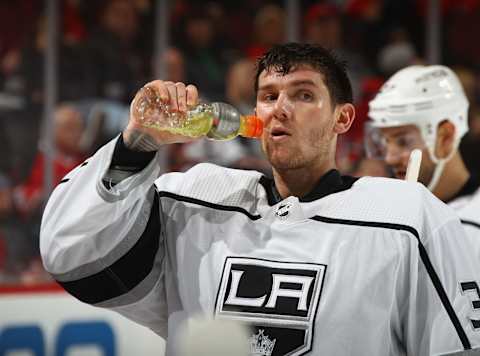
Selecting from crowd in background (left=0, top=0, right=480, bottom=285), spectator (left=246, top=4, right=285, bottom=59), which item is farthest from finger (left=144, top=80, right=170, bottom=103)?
spectator (left=246, top=4, right=285, bottom=59)

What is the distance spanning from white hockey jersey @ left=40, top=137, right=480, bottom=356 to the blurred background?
6.66 feet

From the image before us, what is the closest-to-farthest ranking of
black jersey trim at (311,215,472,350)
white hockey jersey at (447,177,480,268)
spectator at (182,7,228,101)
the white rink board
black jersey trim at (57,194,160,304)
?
1. black jersey trim at (311,215,472,350)
2. black jersey trim at (57,194,160,304)
3. white hockey jersey at (447,177,480,268)
4. the white rink board
5. spectator at (182,7,228,101)

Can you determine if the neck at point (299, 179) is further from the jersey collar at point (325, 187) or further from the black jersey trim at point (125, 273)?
the black jersey trim at point (125, 273)

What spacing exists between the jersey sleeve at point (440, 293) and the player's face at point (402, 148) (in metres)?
0.85

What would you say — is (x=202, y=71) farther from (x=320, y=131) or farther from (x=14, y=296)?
(x=320, y=131)

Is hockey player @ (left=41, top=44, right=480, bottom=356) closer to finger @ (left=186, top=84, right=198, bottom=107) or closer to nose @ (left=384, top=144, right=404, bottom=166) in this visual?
finger @ (left=186, top=84, right=198, bottom=107)

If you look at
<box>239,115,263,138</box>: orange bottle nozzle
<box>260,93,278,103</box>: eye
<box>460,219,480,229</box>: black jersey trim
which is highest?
<box>260,93,278,103</box>: eye

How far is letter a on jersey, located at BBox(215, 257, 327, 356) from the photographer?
1.54 metres

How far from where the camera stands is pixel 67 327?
2.90m

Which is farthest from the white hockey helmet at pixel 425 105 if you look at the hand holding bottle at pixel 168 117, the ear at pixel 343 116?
the hand holding bottle at pixel 168 117

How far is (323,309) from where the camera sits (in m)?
1.54

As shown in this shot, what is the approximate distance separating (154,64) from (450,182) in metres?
2.55

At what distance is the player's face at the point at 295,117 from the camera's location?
5.45 ft

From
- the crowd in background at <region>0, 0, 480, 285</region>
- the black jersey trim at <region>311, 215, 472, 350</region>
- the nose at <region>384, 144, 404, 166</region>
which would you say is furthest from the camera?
the crowd in background at <region>0, 0, 480, 285</region>
